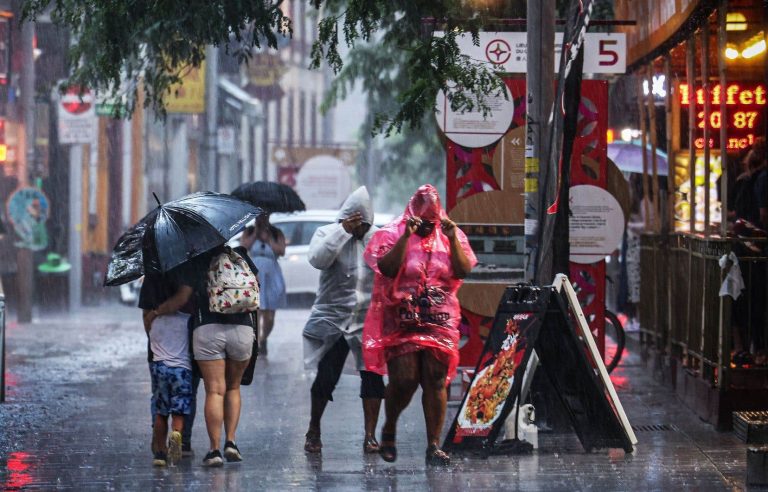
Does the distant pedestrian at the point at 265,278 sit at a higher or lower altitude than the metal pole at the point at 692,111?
lower

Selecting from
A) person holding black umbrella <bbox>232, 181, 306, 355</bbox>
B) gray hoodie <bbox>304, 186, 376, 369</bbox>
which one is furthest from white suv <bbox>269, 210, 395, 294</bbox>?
gray hoodie <bbox>304, 186, 376, 369</bbox>

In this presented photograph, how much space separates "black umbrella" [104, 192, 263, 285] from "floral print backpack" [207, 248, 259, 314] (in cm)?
23

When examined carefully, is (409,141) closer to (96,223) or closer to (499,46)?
(96,223)

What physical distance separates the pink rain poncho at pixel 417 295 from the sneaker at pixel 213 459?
3.63ft

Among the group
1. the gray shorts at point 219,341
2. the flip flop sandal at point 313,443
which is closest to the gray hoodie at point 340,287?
the flip flop sandal at point 313,443

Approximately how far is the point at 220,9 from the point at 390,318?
3090 millimetres

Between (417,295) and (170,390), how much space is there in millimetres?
1648

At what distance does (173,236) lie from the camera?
9312 millimetres

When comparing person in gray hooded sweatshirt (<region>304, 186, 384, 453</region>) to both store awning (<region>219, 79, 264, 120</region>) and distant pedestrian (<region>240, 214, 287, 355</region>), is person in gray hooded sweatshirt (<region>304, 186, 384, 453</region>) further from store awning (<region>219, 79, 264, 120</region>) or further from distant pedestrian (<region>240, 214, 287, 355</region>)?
store awning (<region>219, 79, 264, 120</region>)

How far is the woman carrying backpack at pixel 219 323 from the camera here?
30.8ft

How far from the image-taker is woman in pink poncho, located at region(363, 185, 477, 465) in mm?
9359

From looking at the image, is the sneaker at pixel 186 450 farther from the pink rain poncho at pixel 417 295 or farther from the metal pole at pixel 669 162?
the metal pole at pixel 669 162

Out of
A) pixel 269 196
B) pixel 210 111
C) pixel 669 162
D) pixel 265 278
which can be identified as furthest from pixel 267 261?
pixel 210 111

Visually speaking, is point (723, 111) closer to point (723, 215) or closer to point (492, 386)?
point (723, 215)
